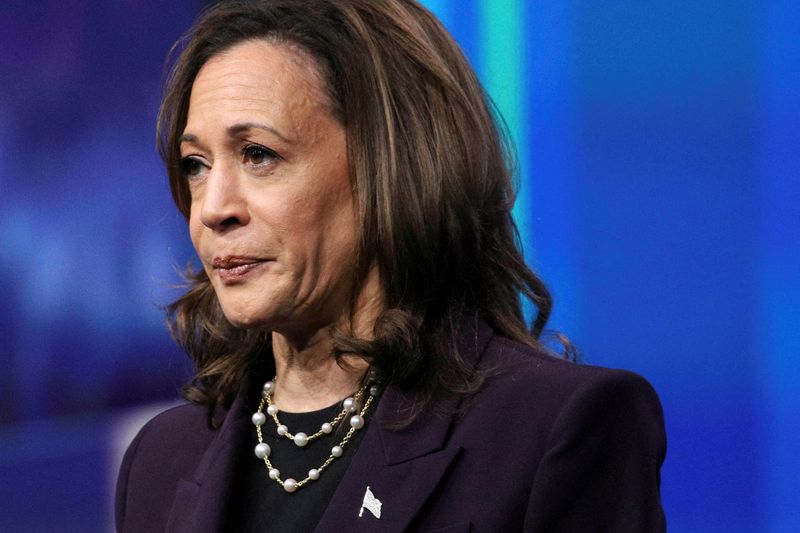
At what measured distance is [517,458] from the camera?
1.61 metres

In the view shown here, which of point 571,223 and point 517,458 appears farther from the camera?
point 571,223

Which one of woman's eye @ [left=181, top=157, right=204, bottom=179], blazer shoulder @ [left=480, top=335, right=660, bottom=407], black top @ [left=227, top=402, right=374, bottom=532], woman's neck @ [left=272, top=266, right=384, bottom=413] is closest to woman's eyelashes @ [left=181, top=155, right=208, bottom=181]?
woman's eye @ [left=181, top=157, right=204, bottom=179]

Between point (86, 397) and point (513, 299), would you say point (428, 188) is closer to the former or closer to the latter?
point (513, 299)

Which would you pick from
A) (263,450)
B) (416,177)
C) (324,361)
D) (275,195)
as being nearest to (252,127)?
(275,195)

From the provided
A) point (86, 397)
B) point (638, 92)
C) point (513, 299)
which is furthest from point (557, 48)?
point (86, 397)

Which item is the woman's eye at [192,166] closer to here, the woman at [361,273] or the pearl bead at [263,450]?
the woman at [361,273]

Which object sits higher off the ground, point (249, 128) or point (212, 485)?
point (249, 128)

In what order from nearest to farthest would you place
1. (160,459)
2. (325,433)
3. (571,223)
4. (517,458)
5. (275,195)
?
(517,458), (275,195), (325,433), (160,459), (571,223)

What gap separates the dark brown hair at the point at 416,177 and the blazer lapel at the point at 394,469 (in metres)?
0.04

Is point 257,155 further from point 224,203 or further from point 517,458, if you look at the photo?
point 517,458

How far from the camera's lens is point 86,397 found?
2818 mm

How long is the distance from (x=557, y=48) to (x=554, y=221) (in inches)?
14.0

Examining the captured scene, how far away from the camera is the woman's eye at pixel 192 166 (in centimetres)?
188

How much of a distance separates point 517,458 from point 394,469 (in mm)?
179
